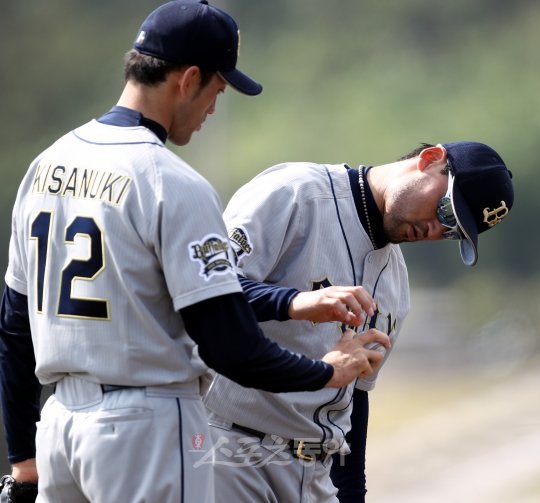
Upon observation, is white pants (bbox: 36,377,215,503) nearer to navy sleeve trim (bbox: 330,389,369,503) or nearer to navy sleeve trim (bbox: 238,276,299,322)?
navy sleeve trim (bbox: 238,276,299,322)

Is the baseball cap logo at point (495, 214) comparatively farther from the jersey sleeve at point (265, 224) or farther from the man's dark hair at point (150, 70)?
the man's dark hair at point (150, 70)

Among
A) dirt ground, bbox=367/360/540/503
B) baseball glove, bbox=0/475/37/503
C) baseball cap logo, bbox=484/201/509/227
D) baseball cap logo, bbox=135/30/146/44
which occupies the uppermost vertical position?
baseball cap logo, bbox=135/30/146/44

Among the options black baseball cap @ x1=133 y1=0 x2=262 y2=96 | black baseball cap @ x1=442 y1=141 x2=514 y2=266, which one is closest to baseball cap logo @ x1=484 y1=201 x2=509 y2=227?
black baseball cap @ x1=442 y1=141 x2=514 y2=266

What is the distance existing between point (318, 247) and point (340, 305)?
0.60 metres

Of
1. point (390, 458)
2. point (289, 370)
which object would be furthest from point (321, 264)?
point (390, 458)

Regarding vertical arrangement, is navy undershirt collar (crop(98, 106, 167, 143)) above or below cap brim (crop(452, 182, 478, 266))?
above

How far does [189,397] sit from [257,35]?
4.54 meters

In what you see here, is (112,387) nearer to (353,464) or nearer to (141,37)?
(141,37)

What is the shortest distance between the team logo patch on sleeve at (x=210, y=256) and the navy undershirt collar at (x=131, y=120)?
31 centimetres

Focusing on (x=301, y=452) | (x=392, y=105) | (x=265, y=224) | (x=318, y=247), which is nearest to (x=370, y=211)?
(x=318, y=247)

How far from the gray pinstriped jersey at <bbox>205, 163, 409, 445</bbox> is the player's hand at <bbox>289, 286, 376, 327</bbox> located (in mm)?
415

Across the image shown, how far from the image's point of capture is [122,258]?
2176mm

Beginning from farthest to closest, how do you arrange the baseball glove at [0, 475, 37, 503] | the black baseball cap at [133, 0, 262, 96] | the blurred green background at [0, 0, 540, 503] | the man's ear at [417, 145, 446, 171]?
the blurred green background at [0, 0, 540, 503], the man's ear at [417, 145, 446, 171], the baseball glove at [0, 475, 37, 503], the black baseball cap at [133, 0, 262, 96]

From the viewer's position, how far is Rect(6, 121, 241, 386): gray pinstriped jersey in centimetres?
215
